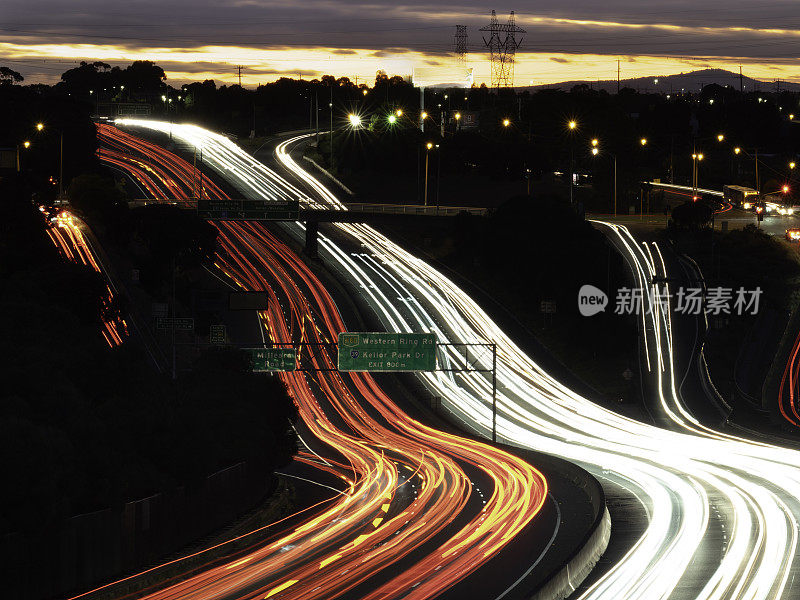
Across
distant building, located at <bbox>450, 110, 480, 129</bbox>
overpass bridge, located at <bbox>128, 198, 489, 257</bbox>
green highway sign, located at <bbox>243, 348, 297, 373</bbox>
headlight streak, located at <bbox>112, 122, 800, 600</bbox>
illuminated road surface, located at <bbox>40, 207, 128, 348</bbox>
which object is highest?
distant building, located at <bbox>450, 110, 480, 129</bbox>

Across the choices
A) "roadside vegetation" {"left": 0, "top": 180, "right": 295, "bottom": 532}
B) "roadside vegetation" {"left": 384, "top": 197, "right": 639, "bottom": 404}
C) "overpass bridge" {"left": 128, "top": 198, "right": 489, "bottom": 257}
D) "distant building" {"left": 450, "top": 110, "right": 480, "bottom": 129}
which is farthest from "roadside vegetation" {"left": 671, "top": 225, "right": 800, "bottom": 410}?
"distant building" {"left": 450, "top": 110, "right": 480, "bottom": 129}

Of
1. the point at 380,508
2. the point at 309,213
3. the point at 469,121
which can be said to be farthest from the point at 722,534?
→ the point at 469,121

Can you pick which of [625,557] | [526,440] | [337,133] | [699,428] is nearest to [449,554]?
[625,557]

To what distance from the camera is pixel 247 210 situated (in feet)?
326

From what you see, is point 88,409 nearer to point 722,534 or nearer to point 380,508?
point 380,508

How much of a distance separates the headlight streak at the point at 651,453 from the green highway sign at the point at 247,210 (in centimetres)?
942

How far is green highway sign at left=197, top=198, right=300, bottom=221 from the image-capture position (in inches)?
3888

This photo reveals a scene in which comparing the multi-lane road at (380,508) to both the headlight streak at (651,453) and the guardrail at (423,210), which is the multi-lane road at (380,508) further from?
the guardrail at (423,210)

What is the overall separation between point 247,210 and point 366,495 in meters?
51.0

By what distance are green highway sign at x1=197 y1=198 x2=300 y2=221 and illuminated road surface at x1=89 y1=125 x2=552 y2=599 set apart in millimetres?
6177

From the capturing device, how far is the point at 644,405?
85312 mm

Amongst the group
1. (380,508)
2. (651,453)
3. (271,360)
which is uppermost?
(271,360)

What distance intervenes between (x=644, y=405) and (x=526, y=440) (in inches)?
596

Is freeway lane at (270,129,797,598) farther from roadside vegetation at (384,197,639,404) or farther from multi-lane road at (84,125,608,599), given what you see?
roadside vegetation at (384,197,639,404)
